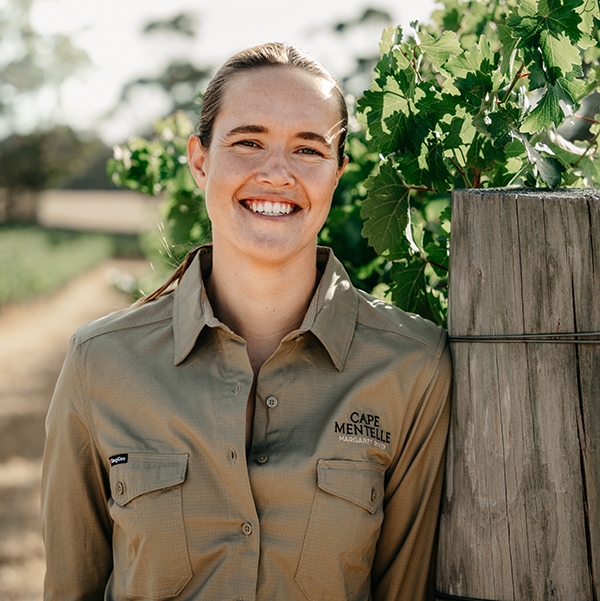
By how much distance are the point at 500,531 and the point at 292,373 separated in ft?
2.09

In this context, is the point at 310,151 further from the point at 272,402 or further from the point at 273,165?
the point at 272,402

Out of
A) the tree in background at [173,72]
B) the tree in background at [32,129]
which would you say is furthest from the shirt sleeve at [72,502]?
the tree in background at [173,72]

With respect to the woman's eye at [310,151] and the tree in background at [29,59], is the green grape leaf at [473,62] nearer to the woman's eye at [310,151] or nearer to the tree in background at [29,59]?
the woman's eye at [310,151]

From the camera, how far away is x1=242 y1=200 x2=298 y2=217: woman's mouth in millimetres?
1798

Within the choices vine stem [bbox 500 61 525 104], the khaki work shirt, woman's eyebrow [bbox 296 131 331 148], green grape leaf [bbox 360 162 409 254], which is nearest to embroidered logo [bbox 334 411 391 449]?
the khaki work shirt

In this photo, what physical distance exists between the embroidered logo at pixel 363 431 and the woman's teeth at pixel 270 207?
1.86 ft

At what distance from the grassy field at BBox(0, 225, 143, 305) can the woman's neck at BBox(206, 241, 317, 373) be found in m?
18.3

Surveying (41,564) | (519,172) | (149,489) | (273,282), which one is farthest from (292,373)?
(41,564)

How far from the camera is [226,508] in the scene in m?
1.66

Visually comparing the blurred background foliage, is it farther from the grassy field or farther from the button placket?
the grassy field

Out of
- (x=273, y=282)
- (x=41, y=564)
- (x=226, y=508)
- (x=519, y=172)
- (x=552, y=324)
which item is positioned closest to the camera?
(x=552, y=324)

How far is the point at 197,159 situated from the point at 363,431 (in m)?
0.96

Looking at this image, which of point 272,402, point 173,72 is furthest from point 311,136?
point 173,72

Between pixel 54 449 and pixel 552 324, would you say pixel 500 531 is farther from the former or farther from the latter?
pixel 54 449
